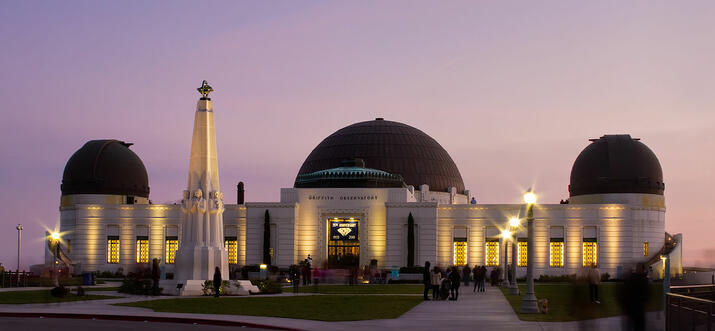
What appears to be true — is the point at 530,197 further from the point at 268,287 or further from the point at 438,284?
the point at 268,287

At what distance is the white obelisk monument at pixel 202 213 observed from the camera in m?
43.8

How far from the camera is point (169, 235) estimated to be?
79.6 metres

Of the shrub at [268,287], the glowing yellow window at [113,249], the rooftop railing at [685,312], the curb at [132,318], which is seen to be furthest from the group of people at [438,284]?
the glowing yellow window at [113,249]

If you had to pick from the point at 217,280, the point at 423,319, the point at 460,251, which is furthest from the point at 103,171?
the point at 423,319

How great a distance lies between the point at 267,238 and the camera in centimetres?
7556

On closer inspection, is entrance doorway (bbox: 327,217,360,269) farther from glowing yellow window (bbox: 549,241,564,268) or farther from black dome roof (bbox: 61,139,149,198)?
black dome roof (bbox: 61,139,149,198)

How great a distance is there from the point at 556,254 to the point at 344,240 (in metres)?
17.0

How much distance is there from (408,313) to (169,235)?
50982 millimetres

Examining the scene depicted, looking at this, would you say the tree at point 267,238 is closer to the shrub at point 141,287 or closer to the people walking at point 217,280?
the shrub at point 141,287

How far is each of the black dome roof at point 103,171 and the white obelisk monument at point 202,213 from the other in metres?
42.9

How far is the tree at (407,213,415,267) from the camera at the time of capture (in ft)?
245

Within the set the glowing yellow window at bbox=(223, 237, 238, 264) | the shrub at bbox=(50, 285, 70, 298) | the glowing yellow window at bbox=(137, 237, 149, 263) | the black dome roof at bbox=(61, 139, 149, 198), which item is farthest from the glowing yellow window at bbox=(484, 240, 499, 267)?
the shrub at bbox=(50, 285, 70, 298)

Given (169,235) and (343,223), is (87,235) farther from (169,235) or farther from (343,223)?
(343,223)

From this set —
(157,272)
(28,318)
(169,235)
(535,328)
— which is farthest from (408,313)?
(169,235)
